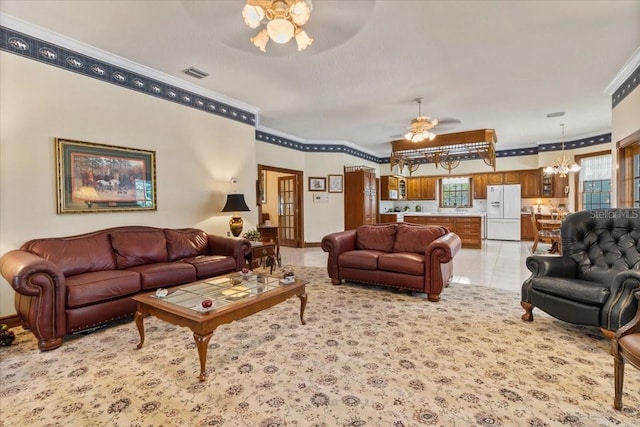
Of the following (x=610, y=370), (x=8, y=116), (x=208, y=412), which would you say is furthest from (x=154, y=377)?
(x=610, y=370)

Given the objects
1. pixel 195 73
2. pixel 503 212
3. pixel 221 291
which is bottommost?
pixel 221 291

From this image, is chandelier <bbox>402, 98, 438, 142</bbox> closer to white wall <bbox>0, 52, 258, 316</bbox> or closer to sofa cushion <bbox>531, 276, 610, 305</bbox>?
white wall <bbox>0, 52, 258, 316</bbox>

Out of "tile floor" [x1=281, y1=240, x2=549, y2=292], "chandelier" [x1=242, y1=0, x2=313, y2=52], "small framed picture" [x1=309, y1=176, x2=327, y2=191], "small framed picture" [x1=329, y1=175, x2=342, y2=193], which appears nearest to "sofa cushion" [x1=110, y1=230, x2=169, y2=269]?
"tile floor" [x1=281, y1=240, x2=549, y2=292]

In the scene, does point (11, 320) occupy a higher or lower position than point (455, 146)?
lower

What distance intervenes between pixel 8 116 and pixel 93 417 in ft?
9.79

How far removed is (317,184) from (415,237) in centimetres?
428

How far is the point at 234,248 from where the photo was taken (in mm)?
4031

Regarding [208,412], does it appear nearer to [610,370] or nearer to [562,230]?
[610,370]

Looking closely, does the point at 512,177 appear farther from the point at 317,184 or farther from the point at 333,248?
the point at 333,248

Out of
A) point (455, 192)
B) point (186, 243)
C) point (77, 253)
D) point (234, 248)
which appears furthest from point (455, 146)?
point (77, 253)

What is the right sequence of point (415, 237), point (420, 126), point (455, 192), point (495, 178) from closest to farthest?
point (415, 237) < point (420, 126) < point (495, 178) < point (455, 192)

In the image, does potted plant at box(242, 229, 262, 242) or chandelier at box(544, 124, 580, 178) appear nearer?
potted plant at box(242, 229, 262, 242)

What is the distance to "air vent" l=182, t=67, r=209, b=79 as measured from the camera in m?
3.89

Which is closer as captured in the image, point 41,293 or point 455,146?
point 41,293
